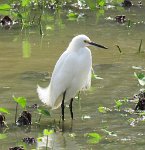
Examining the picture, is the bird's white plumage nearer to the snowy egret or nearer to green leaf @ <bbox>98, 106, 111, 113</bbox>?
the snowy egret

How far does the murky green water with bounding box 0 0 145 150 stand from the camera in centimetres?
733

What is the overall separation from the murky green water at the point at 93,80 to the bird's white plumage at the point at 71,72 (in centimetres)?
29

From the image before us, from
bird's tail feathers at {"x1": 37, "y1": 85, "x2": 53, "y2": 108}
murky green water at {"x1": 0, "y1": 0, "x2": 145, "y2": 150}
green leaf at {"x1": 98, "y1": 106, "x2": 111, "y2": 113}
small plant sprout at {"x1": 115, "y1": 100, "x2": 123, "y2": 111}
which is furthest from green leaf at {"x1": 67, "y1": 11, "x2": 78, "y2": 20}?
small plant sprout at {"x1": 115, "y1": 100, "x2": 123, "y2": 111}

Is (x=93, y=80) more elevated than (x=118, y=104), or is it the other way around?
(x=118, y=104)

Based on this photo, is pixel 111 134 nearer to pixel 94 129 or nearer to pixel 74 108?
pixel 94 129

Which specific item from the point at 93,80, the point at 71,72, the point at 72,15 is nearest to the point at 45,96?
the point at 71,72

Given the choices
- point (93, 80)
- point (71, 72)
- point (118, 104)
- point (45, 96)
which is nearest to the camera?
point (118, 104)

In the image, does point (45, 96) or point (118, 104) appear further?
point (45, 96)

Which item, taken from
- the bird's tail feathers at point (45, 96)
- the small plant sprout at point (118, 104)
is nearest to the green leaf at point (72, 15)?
the bird's tail feathers at point (45, 96)

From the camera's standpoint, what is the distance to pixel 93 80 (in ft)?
32.0

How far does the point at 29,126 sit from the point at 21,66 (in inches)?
112

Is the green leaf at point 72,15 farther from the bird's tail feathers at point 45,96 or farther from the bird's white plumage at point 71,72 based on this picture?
the bird's white plumage at point 71,72

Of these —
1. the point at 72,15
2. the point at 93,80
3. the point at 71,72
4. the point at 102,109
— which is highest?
the point at 71,72

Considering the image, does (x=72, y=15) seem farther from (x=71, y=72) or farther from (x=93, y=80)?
(x=71, y=72)
